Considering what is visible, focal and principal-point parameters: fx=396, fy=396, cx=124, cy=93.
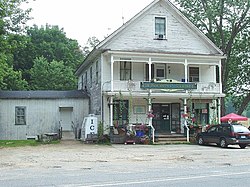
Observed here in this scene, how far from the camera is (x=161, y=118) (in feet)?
98.1

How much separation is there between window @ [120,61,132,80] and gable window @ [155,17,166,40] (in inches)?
120

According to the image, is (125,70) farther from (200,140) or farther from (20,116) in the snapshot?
(20,116)

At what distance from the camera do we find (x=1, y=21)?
27219 millimetres

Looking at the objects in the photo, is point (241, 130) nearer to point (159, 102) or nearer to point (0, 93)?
point (159, 102)

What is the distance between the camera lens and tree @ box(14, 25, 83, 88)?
51.4 meters

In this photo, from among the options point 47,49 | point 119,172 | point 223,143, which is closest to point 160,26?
point 223,143

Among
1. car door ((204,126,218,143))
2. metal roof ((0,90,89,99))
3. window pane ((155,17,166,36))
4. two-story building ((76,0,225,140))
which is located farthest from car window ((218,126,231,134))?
metal roof ((0,90,89,99))

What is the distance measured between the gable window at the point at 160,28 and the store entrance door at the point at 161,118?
16.8ft

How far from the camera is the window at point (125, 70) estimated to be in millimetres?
28844

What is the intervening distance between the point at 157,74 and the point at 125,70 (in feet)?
8.67

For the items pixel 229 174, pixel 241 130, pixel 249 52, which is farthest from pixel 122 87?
pixel 249 52

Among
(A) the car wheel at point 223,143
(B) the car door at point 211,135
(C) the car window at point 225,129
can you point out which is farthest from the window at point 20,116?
(A) the car wheel at point 223,143

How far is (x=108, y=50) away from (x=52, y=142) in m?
7.24

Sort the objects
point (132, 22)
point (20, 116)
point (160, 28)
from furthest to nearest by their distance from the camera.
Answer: point (20, 116) < point (160, 28) < point (132, 22)
